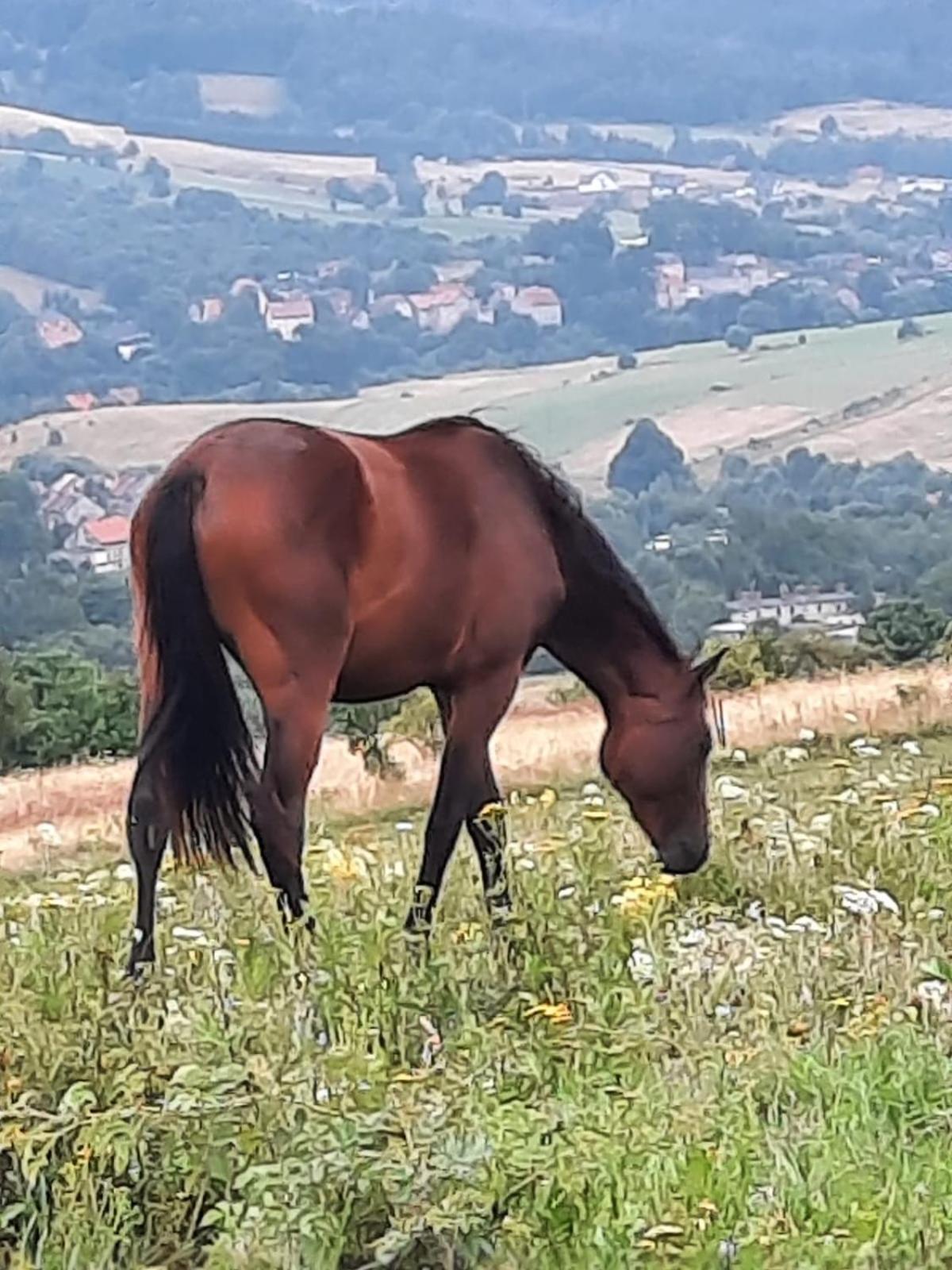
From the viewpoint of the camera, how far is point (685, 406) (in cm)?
4531

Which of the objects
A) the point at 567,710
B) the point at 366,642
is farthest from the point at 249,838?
the point at 567,710

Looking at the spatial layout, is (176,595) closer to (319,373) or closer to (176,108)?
(319,373)

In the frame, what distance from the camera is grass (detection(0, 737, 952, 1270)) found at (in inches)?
140

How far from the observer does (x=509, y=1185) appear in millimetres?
3623

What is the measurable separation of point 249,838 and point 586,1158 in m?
2.44

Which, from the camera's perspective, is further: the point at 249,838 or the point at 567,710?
the point at 567,710

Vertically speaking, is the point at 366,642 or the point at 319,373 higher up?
the point at 366,642

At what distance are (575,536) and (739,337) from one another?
151ft

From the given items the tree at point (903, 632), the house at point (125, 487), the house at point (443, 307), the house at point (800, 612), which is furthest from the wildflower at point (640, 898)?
the house at point (443, 307)

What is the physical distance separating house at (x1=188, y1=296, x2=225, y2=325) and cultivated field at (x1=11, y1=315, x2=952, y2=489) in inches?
136

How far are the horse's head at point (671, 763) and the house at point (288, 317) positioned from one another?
128 ft

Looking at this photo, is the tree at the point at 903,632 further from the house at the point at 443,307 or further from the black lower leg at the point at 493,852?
the house at the point at 443,307

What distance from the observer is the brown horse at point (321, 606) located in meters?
5.69

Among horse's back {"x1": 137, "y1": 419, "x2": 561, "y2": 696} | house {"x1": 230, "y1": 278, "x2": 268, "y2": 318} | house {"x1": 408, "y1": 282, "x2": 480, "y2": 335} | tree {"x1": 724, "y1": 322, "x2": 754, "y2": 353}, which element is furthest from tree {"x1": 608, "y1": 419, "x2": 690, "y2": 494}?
horse's back {"x1": 137, "y1": 419, "x2": 561, "y2": 696}
